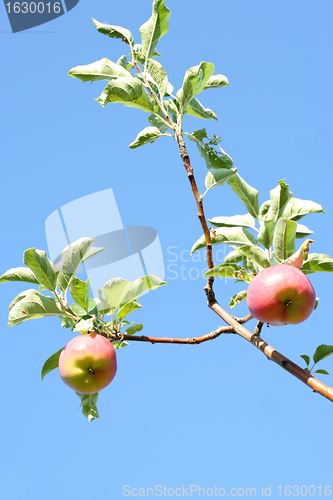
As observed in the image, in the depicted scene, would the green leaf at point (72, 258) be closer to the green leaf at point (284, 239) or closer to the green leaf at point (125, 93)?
the green leaf at point (125, 93)

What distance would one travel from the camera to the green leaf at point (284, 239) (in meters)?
1.59

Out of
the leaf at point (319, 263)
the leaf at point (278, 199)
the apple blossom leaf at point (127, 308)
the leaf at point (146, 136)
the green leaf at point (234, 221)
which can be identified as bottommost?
the apple blossom leaf at point (127, 308)

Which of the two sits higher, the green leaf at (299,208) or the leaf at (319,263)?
the green leaf at (299,208)

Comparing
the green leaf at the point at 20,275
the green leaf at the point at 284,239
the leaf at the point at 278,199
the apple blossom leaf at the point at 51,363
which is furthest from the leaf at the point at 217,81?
the apple blossom leaf at the point at 51,363

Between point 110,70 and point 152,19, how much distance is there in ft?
1.21

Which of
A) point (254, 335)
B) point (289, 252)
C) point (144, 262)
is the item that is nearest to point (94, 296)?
point (144, 262)

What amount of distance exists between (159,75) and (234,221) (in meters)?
0.82

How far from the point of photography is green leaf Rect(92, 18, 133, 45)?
2150 mm

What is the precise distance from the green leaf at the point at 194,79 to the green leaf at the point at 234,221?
56 cm

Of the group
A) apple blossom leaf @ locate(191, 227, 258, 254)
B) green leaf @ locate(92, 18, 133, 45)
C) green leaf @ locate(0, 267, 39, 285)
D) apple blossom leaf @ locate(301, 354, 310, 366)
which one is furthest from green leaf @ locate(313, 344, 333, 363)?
green leaf @ locate(92, 18, 133, 45)

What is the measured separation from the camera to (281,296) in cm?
154

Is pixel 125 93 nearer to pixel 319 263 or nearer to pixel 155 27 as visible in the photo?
pixel 155 27

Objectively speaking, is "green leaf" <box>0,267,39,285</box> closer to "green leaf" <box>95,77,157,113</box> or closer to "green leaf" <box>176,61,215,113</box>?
"green leaf" <box>95,77,157,113</box>

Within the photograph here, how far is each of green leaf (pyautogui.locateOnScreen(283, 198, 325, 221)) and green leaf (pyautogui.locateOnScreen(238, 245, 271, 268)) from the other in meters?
0.27
